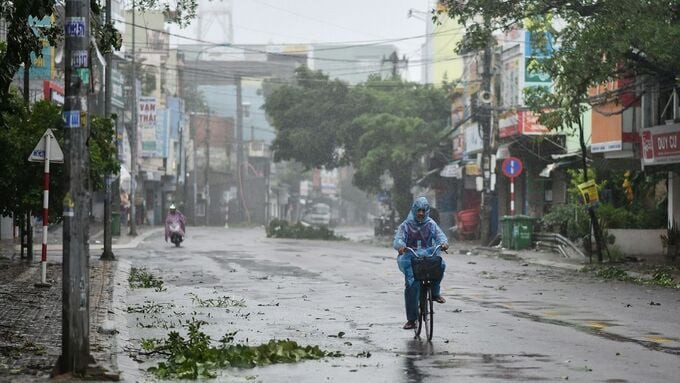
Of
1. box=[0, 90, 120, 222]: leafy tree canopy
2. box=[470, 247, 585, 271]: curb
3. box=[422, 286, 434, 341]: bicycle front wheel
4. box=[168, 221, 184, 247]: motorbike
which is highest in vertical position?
box=[0, 90, 120, 222]: leafy tree canopy

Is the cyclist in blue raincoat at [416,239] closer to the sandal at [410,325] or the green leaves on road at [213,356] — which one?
the sandal at [410,325]

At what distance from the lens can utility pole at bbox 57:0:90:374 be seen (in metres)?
10.2

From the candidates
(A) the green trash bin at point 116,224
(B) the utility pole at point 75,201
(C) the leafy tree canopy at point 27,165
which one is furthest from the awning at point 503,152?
(B) the utility pole at point 75,201

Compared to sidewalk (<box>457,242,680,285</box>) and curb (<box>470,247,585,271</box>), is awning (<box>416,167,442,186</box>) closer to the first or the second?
curb (<box>470,247,585,271</box>)

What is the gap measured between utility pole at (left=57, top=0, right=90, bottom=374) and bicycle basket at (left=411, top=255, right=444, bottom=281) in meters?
4.97

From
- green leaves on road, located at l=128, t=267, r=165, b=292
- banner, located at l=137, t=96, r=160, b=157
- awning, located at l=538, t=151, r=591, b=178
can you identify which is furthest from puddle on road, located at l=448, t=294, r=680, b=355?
banner, located at l=137, t=96, r=160, b=157

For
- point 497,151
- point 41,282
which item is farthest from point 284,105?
point 41,282

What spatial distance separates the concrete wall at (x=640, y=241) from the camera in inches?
1394

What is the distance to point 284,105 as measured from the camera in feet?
239

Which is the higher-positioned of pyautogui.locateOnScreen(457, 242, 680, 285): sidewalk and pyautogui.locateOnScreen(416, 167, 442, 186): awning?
pyautogui.locateOnScreen(416, 167, 442, 186): awning

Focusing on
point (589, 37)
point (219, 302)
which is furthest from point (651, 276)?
point (219, 302)

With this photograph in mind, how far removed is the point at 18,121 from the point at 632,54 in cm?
1437

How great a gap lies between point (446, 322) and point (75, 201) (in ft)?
23.0

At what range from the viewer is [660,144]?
31.1 m
